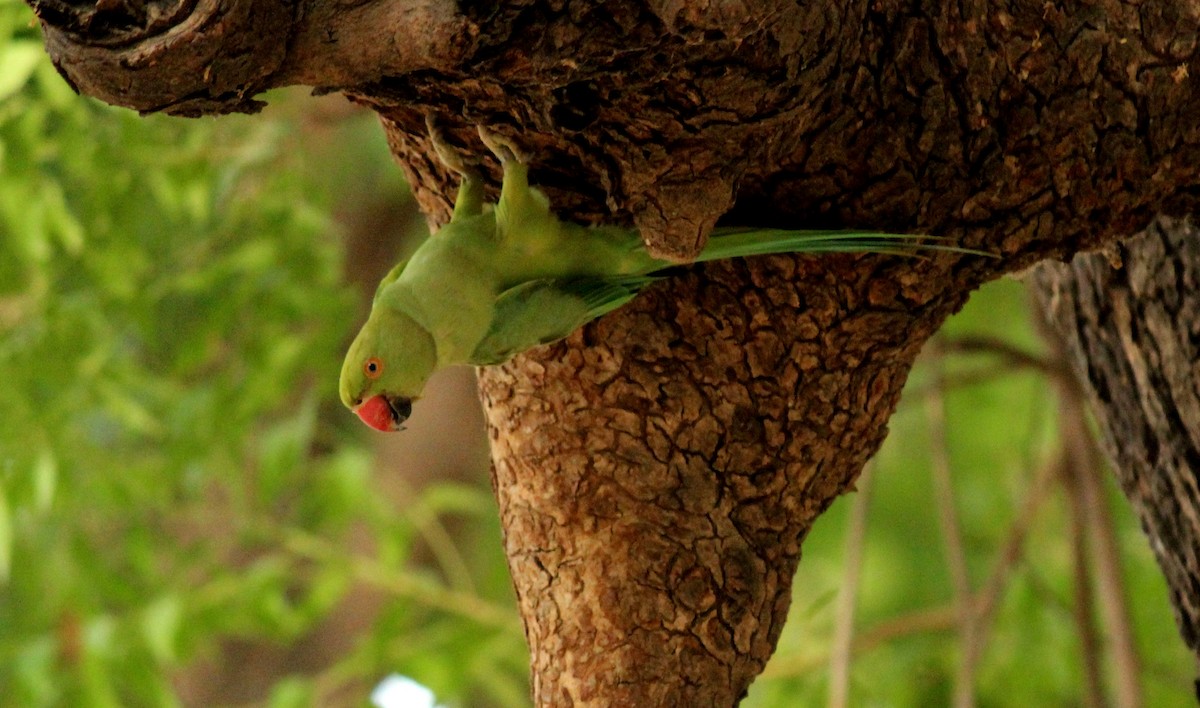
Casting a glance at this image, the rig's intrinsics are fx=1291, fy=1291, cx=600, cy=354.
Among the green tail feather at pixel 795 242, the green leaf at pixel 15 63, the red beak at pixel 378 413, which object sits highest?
the green leaf at pixel 15 63

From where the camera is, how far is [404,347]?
3.95 feet

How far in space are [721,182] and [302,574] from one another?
2.22 metres

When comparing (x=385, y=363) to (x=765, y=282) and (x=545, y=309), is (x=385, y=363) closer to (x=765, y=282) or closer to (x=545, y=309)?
(x=545, y=309)

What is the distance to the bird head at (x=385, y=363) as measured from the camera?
1200 millimetres

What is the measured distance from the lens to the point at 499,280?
1271 mm

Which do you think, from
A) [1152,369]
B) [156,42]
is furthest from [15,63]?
[1152,369]

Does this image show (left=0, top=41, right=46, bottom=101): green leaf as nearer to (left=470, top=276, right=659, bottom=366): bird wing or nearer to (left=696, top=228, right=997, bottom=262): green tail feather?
(left=470, top=276, right=659, bottom=366): bird wing

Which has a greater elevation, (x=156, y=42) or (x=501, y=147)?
(x=501, y=147)

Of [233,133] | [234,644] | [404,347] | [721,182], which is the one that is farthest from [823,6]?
[234,644]

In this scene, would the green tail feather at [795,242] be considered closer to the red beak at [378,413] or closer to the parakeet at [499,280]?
the parakeet at [499,280]

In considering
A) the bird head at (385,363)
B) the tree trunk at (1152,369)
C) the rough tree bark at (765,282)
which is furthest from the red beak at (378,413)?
the tree trunk at (1152,369)

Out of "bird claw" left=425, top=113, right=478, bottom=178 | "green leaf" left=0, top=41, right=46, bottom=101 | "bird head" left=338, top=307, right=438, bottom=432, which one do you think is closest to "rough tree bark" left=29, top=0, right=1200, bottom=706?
"bird claw" left=425, top=113, right=478, bottom=178

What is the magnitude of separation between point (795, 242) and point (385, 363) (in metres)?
0.40

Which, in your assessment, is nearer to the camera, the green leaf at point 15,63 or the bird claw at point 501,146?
the bird claw at point 501,146
